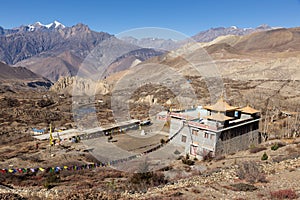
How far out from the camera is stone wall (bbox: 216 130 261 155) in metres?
21.8

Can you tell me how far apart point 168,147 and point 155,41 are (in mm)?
11853

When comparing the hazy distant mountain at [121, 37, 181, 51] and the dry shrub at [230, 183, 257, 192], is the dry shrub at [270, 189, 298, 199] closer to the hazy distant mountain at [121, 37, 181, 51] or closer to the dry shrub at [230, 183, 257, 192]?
the dry shrub at [230, 183, 257, 192]

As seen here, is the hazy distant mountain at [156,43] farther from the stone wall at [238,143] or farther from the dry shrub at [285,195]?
the dry shrub at [285,195]

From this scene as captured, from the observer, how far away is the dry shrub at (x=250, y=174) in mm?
12453

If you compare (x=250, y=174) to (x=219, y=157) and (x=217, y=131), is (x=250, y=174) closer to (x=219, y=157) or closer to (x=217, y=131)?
(x=219, y=157)

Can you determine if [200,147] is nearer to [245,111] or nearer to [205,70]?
[245,111]

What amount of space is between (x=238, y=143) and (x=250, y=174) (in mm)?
10880

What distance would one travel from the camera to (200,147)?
72.8 ft

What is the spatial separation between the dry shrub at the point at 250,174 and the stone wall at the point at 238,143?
7517 mm

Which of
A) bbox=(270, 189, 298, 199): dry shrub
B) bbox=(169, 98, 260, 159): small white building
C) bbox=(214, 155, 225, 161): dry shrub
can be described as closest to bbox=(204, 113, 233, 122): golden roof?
bbox=(169, 98, 260, 159): small white building

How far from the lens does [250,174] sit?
1299 centimetres

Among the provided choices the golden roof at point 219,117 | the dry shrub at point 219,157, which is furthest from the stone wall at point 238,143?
the golden roof at point 219,117

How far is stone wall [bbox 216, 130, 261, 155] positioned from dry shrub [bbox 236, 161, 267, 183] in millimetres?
7517

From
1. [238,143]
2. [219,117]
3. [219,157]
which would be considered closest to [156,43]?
[219,117]
